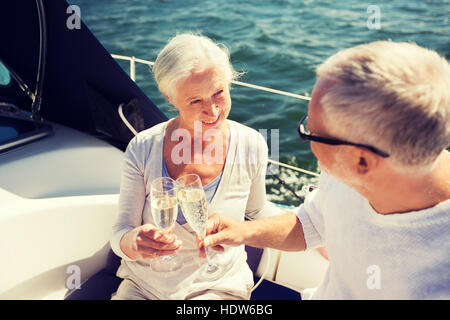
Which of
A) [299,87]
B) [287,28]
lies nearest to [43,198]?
[299,87]

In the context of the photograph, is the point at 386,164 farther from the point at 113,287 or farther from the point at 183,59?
the point at 113,287

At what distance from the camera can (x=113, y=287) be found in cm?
186

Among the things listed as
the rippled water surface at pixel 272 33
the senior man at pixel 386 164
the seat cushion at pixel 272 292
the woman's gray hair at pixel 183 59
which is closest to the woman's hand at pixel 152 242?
the senior man at pixel 386 164

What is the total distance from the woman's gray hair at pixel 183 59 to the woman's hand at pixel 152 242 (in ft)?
1.94

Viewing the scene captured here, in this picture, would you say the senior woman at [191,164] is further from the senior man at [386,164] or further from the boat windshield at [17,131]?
the boat windshield at [17,131]

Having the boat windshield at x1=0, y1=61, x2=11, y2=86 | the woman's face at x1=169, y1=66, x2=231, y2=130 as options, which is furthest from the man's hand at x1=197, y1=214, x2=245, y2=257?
the boat windshield at x1=0, y1=61, x2=11, y2=86

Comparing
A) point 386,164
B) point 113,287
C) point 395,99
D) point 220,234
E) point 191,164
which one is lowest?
point 113,287

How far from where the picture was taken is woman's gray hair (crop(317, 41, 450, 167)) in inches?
35.1

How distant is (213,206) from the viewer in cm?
164

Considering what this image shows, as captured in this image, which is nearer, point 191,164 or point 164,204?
point 164,204

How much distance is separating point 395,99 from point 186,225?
101 centimetres

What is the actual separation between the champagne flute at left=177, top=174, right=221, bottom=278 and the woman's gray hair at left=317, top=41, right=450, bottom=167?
575mm

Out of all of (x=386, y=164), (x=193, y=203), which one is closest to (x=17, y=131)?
(x=193, y=203)

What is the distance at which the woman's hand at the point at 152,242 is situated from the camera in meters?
1.35
